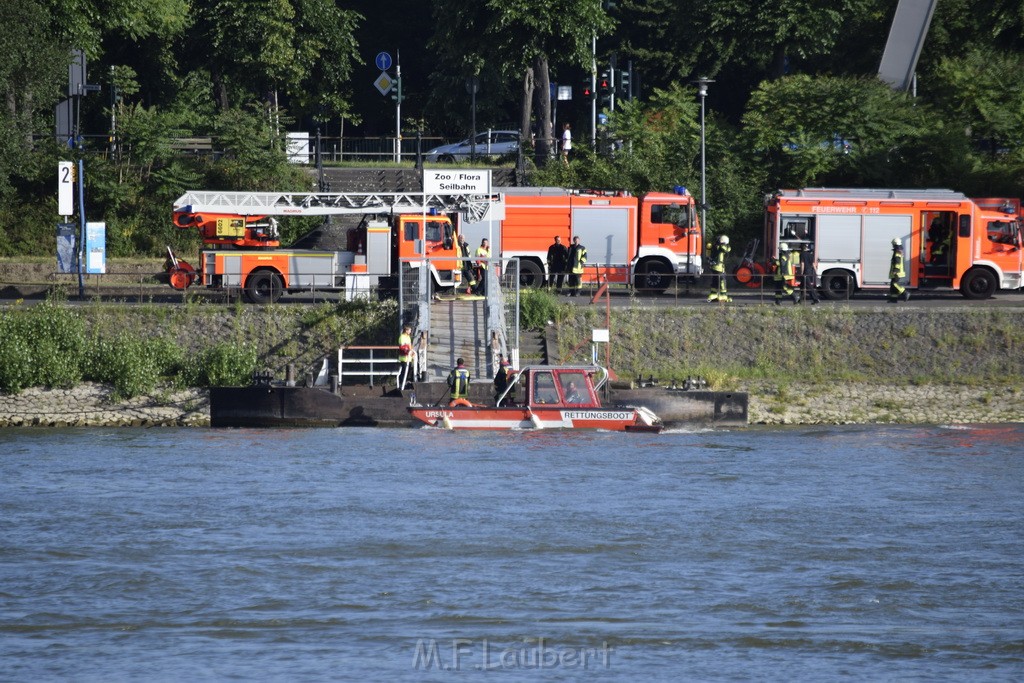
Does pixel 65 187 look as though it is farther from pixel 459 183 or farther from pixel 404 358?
pixel 404 358

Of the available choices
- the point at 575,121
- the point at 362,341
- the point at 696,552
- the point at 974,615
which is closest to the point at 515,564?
the point at 696,552

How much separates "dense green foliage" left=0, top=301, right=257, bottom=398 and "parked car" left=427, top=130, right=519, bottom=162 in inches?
799

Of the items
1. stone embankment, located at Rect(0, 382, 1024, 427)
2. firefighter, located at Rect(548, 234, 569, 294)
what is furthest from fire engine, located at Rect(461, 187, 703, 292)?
stone embankment, located at Rect(0, 382, 1024, 427)

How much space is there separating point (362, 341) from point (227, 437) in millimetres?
5075

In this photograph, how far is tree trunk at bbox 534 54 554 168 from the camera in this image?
52656 mm

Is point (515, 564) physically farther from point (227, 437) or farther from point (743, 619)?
point (227, 437)

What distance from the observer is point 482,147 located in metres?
57.7

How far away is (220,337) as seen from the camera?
35625 millimetres

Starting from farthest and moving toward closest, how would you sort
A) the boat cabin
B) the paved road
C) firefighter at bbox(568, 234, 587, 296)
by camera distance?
firefighter at bbox(568, 234, 587, 296) < the paved road < the boat cabin

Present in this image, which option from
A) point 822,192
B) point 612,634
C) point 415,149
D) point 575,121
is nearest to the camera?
point 612,634

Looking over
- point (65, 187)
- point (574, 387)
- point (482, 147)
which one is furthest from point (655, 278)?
point (482, 147)

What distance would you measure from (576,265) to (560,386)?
9.43m

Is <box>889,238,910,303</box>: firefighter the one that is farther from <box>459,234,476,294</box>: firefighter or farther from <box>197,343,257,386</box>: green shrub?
<box>197,343,257,386</box>: green shrub

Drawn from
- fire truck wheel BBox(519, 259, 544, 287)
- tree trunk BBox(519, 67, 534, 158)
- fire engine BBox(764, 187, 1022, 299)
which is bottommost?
fire truck wheel BBox(519, 259, 544, 287)
